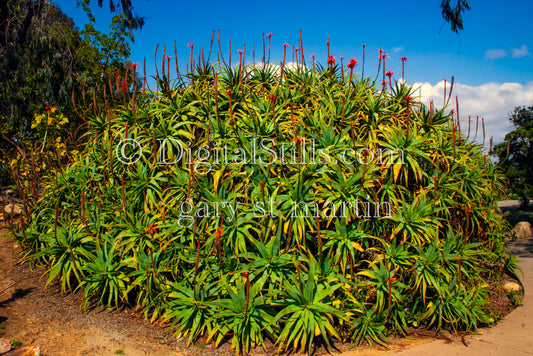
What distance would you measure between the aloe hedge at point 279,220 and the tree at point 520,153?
427 inches

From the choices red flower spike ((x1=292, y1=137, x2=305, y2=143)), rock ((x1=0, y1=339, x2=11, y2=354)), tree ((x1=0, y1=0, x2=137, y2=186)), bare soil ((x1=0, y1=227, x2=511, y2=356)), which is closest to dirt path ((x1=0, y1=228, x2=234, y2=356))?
bare soil ((x1=0, y1=227, x2=511, y2=356))

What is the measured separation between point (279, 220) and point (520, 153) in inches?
561

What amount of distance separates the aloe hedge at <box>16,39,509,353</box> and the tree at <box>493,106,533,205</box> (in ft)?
35.6

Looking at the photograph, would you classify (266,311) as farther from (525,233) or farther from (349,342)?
(525,233)

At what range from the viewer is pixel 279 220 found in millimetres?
3752

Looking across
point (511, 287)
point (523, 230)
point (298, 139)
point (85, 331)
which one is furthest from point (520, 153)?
point (85, 331)

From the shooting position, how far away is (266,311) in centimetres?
362

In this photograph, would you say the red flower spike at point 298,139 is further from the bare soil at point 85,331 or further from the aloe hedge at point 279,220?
the bare soil at point 85,331

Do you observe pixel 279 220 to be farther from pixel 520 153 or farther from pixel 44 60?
pixel 520 153

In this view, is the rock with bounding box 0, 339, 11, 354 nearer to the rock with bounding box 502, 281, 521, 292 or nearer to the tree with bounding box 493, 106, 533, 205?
the rock with bounding box 502, 281, 521, 292

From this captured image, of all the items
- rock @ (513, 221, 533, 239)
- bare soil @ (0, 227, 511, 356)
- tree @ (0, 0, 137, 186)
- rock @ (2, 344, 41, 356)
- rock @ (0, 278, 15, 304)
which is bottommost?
bare soil @ (0, 227, 511, 356)

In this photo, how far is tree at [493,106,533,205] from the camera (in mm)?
13492

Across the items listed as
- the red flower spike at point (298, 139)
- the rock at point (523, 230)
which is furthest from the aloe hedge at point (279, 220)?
the rock at point (523, 230)

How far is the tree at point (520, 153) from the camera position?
13492mm
